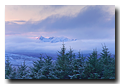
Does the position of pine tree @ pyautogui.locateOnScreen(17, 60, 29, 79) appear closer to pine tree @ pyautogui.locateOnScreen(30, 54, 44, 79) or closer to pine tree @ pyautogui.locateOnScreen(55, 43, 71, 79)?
pine tree @ pyautogui.locateOnScreen(30, 54, 44, 79)

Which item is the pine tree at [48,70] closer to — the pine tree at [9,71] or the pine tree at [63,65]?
the pine tree at [63,65]


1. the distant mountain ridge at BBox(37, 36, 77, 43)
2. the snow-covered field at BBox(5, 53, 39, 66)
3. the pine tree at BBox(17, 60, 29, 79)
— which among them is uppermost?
the distant mountain ridge at BBox(37, 36, 77, 43)

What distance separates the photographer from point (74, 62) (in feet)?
15.0

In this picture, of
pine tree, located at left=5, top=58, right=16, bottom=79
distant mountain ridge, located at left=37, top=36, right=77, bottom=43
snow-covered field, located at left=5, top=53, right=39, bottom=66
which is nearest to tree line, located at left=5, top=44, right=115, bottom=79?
pine tree, located at left=5, top=58, right=16, bottom=79

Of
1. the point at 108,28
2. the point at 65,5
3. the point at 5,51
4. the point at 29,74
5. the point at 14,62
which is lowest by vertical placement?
the point at 29,74

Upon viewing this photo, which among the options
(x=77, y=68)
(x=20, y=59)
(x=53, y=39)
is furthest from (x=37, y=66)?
(x=77, y=68)

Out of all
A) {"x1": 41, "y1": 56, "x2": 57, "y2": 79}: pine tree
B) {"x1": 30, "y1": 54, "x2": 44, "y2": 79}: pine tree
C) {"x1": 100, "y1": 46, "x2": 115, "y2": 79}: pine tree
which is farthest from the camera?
{"x1": 30, "y1": 54, "x2": 44, "y2": 79}: pine tree

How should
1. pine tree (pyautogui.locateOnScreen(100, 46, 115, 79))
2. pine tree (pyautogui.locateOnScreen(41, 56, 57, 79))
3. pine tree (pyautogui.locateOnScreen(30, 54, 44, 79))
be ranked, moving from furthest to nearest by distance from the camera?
1. pine tree (pyautogui.locateOnScreen(30, 54, 44, 79))
2. pine tree (pyautogui.locateOnScreen(41, 56, 57, 79))
3. pine tree (pyautogui.locateOnScreen(100, 46, 115, 79))

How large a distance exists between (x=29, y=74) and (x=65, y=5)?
2.93 m

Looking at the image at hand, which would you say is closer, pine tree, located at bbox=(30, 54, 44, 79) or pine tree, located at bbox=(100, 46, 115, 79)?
pine tree, located at bbox=(100, 46, 115, 79)

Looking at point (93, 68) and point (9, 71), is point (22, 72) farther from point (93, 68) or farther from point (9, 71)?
point (93, 68)
